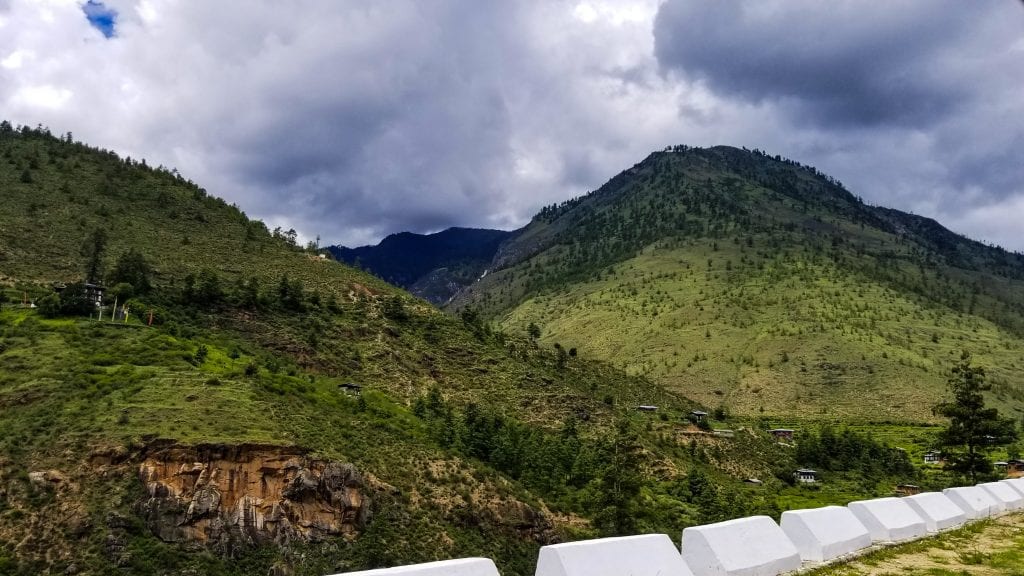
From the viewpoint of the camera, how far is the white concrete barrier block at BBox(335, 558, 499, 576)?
6211mm

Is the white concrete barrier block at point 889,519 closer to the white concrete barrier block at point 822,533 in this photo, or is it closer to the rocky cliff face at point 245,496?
the white concrete barrier block at point 822,533

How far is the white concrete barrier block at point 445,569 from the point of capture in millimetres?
6211

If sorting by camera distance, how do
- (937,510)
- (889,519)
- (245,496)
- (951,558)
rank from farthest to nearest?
(245,496)
(937,510)
(889,519)
(951,558)

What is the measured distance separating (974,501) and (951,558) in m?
7.58

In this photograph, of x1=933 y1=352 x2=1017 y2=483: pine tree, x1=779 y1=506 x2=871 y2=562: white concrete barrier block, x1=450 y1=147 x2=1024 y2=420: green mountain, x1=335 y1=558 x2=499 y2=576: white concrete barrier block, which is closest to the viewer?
x1=335 y1=558 x2=499 y2=576: white concrete barrier block

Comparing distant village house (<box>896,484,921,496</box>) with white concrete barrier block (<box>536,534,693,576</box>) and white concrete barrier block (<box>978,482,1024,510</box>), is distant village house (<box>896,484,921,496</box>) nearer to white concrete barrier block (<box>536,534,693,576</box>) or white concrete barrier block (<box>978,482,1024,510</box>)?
white concrete barrier block (<box>978,482,1024,510</box>)

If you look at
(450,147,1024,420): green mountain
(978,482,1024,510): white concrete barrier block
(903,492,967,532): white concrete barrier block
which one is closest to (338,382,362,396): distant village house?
(978,482,1024,510): white concrete barrier block

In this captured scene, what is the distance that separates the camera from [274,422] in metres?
38.1

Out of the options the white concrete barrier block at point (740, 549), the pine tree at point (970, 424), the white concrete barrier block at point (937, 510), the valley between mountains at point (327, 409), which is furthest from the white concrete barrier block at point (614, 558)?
the pine tree at point (970, 424)

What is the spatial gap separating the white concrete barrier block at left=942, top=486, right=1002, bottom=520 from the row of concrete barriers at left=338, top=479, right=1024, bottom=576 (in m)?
1.74

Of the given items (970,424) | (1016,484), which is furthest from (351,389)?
(1016,484)

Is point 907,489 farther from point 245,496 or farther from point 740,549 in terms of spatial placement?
point 740,549

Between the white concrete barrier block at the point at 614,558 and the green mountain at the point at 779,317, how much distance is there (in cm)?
9926

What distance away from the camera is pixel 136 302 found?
5062 centimetres
